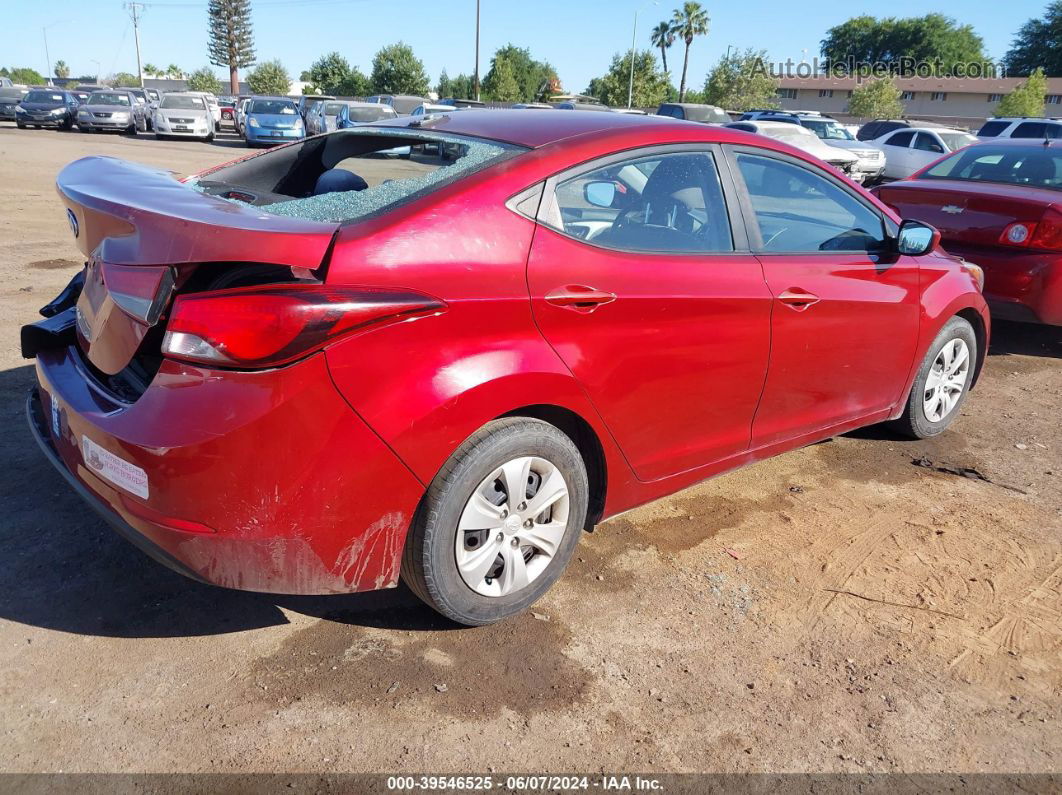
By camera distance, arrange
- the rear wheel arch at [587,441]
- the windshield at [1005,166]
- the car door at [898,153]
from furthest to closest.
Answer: the car door at [898,153] < the windshield at [1005,166] < the rear wheel arch at [587,441]

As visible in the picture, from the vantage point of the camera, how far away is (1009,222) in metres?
6.07

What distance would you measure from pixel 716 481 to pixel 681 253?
→ 58.2 inches

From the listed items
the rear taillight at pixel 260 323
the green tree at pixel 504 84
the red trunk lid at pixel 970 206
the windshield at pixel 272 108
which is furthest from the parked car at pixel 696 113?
the green tree at pixel 504 84

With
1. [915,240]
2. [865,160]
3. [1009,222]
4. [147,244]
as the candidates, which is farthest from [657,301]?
[865,160]

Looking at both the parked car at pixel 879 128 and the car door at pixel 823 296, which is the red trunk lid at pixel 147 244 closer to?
the car door at pixel 823 296

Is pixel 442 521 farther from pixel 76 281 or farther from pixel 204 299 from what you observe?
pixel 76 281

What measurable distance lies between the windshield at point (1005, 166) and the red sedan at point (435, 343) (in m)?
3.96

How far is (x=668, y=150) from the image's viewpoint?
3.24 meters

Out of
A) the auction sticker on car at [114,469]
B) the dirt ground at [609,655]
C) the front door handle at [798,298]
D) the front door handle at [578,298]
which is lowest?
the dirt ground at [609,655]

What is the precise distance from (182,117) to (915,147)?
22.3 metres

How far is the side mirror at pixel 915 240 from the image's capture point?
13.2 ft

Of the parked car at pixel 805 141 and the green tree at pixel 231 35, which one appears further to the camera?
the green tree at pixel 231 35

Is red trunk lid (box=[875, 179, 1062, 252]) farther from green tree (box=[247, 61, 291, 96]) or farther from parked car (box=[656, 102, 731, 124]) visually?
green tree (box=[247, 61, 291, 96])

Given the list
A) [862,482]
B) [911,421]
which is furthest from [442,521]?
A: [911,421]
